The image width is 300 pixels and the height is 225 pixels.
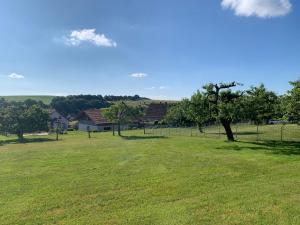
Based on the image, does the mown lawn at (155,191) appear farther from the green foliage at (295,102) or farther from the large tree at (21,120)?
the large tree at (21,120)

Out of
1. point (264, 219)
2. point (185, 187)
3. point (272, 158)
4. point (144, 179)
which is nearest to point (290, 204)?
point (264, 219)

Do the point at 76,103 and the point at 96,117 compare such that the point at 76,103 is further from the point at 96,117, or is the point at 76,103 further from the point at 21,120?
the point at 21,120

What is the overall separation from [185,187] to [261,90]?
2259 centimetres

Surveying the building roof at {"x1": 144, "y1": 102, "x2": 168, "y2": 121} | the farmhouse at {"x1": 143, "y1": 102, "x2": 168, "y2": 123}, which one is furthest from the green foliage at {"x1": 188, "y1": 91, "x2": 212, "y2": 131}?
the building roof at {"x1": 144, "y1": 102, "x2": 168, "y2": 121}

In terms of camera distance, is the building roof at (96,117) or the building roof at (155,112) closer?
the building roof at (96,117)

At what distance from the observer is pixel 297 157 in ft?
72.5

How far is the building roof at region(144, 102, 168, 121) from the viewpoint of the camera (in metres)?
94.6

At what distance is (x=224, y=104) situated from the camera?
33.8 metres

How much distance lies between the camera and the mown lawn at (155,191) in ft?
35.5

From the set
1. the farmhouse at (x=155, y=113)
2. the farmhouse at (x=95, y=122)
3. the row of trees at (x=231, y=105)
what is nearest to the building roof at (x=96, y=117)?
the farmhouse at (x=95, y=122)

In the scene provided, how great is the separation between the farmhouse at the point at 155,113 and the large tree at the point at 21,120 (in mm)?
40430

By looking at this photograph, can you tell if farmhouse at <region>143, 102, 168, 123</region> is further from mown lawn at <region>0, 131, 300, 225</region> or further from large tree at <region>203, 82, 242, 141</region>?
mown lawn at <region>0, 131, 300, 225</region>

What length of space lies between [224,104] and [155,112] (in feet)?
210

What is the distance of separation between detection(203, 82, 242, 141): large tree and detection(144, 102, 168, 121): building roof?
188 feet
